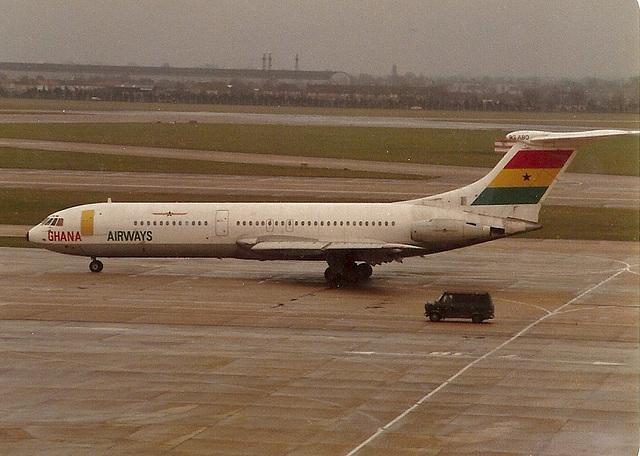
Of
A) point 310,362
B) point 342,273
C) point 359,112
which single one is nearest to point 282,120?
point 359,112

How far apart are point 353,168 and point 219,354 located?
7089cm

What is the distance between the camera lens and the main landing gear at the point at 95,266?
54.7 meters

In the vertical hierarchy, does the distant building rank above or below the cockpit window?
above

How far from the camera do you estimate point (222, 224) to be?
52.2 metres

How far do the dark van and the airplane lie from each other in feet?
22.5

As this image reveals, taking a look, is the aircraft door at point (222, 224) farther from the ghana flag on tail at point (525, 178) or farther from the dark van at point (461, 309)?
the dark van at point (461, 309)

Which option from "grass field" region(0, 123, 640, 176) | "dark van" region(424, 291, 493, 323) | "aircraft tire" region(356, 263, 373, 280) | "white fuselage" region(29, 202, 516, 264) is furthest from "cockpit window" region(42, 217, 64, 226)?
"grass field" region(0, 123, 640, 176)

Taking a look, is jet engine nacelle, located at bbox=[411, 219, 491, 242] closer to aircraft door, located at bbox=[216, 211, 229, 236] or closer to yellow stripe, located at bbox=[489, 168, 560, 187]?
yellow stripe, located at bbox=[489, 168, 560, 187]

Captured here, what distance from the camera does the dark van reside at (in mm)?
42531

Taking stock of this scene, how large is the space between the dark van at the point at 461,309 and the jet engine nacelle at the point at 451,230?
7416 mm

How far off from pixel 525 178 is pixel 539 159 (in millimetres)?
1078

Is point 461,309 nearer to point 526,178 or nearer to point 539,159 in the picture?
point 526,178

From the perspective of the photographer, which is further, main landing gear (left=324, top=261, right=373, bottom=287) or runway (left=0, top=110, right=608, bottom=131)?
runway (left=0, top=110, right=608, bottom=131)

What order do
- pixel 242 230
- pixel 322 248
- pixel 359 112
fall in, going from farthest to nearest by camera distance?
pixel 359 112
pixel 242 230
pixel 322 248
